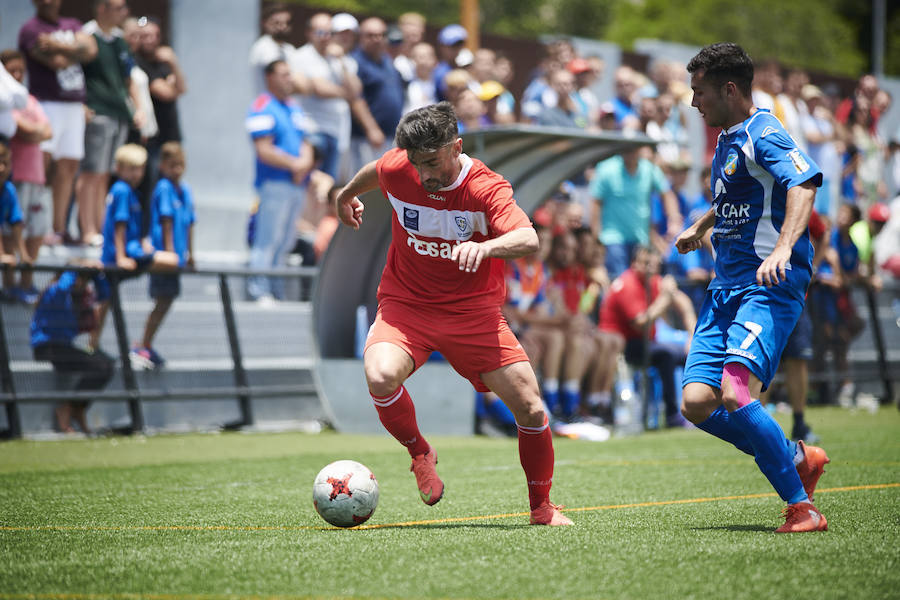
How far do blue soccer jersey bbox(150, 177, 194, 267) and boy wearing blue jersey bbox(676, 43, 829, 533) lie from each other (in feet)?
23.6

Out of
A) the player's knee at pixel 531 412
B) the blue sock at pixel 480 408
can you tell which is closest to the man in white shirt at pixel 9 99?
the blue sock at pixel 480 408

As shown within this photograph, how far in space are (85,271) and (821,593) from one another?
8.58 m

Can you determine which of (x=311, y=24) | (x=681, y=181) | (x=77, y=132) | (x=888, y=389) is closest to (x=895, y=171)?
(x=888, y=389)

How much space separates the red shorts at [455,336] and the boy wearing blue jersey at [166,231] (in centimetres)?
594

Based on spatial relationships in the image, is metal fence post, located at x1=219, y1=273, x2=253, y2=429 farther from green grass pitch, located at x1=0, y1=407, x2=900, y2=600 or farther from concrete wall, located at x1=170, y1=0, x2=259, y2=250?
concrete wall, located at x1=170, y1=0, x2=259, y2=250

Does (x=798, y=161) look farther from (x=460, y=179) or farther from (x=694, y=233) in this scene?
(x=460, y=179)

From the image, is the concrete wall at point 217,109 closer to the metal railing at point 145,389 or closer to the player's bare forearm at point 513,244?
the metal railing at point 145,389

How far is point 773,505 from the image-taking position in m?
6.68

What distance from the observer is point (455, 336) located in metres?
6.13

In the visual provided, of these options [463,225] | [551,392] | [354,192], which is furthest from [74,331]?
[463,225]

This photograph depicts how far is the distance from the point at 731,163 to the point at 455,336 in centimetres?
164

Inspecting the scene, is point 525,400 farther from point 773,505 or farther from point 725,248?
point 773,505

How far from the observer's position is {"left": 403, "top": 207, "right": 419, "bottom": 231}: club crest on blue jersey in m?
6.11

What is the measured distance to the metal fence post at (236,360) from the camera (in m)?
12.3
